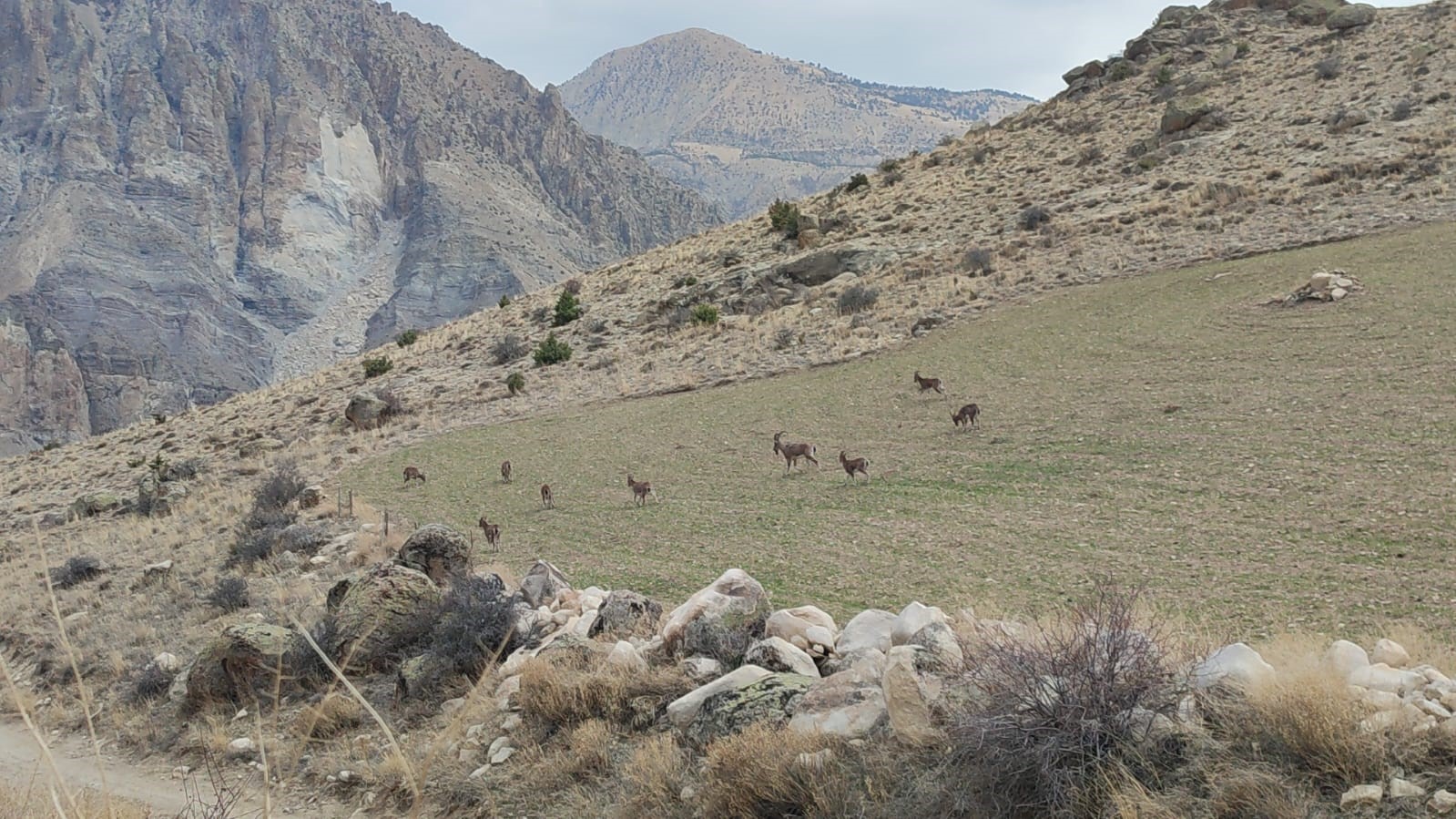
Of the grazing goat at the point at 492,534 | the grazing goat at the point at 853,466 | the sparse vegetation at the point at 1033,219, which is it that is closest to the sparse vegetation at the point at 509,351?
the sparse vegetation at the point at 1033,219

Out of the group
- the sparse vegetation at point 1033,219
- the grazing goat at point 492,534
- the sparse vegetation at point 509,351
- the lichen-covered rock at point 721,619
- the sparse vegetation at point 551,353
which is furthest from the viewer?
the sparse vegetation at point 509,351

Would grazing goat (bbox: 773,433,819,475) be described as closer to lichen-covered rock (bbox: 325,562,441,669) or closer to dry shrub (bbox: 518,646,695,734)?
lichen-covered rock (bbox: 325,562,441,669)

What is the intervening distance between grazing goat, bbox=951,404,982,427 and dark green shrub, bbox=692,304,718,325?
17.5 m

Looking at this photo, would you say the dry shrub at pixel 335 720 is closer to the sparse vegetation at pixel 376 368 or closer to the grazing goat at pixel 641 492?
the grazing goat at pixel 641 492

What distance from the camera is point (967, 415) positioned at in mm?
17219

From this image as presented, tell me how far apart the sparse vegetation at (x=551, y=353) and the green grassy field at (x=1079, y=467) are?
8.89 meters

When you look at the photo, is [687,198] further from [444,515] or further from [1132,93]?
[444,515]

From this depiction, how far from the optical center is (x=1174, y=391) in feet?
54.5

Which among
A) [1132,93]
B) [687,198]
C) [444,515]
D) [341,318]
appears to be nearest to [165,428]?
[444,515]

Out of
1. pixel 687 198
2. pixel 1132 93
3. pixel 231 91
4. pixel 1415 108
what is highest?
pixel 231 91

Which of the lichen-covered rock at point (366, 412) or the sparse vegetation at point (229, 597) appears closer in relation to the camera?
the sparse vegetation at point (229, 597)

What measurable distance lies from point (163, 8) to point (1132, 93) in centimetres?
17816

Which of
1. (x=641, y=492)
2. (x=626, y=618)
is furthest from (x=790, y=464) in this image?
(x=626, y=618)

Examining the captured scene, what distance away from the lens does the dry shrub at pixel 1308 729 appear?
4258mm
